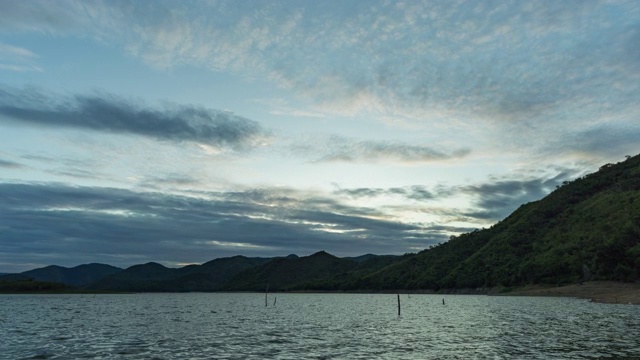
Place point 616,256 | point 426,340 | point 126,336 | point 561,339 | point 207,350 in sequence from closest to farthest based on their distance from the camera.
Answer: point 207,350, point 561,339, point 426,340, point 126,336, point 616,256

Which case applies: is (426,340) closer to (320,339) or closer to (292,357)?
(320,339)

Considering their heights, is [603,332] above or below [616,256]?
below

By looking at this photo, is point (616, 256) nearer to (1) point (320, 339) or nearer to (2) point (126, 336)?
(1) point (320, 339)

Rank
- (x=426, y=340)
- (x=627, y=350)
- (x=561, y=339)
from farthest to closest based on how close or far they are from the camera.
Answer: (x=426, y=340)
(x=561, y=339)
(x=627, y=350)

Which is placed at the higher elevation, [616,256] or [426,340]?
[616,256]

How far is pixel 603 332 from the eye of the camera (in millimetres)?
62500

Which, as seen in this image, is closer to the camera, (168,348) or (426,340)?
(168,348)

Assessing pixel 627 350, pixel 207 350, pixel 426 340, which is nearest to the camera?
pixel 627 350

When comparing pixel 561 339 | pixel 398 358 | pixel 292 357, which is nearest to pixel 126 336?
pixel 292 357

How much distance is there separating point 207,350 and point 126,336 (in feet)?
71.3

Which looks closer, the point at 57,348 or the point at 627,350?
the point at 627,350

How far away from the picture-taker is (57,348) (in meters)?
54.4

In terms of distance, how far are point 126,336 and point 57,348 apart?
13630 mm

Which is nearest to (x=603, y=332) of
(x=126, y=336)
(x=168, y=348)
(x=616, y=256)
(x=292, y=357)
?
(x=292, y=357)
